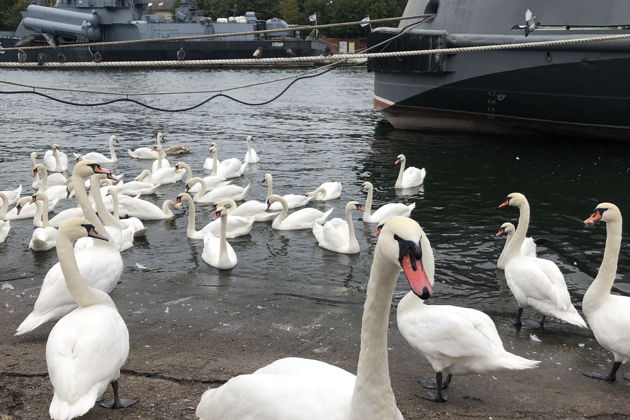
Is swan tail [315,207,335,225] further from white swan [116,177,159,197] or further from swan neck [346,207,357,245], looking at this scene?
white swan [116,177,159,197]

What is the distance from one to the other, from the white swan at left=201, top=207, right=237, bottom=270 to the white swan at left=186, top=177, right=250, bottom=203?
11.3 ft

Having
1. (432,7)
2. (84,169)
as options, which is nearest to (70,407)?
(84,169)

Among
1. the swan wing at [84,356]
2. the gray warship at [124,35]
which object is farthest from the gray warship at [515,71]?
the gray warship at [124,35]

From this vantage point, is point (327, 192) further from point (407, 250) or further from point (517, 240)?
point (407, 250)

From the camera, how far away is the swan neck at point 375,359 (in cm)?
319

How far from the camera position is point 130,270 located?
31.3 feet

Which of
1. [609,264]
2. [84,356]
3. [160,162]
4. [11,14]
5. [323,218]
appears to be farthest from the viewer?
[11,14]

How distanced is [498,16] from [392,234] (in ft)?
60.3

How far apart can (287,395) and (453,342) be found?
221 cm

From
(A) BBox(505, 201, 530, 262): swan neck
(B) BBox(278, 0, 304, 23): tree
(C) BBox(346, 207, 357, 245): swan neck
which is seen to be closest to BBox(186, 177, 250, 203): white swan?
(C) BBox(346, 207, 357, 245): swan neck

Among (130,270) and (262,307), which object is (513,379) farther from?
(130,270)

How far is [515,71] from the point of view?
1919cm

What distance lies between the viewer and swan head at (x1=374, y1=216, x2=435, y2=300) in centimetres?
276

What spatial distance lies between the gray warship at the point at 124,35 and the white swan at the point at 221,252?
57605 millimetres
